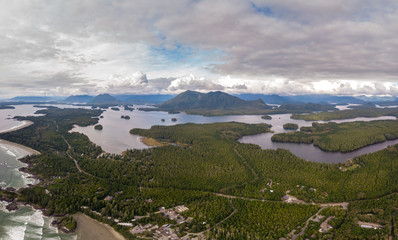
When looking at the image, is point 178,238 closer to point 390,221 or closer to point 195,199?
point 195,199

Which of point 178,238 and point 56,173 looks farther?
point 56,173

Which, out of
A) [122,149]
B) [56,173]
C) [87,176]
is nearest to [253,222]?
[87,176]

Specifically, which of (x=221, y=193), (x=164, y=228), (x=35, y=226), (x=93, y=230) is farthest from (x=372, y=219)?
(x=35, y=226)

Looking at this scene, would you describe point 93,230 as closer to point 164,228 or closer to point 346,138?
point 164,228

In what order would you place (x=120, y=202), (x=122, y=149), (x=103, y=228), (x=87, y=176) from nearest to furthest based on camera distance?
(x=103, y=228)
(x=120, y=202)
(x=87, y=176)
(x=122, y=149)

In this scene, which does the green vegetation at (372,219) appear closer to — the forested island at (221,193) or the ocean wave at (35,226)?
the forested island at (221,193)

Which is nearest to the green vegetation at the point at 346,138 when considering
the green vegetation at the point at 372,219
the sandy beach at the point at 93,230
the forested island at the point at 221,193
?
the forested island at the point at 221,193
